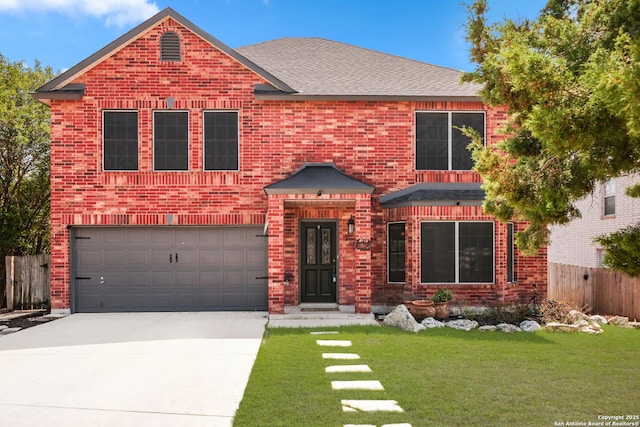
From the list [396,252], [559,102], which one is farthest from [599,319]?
[559,102]

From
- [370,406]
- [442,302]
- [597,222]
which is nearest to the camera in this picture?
[370,406]

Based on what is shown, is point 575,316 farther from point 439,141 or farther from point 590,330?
point 439,141

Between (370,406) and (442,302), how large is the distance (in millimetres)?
6313

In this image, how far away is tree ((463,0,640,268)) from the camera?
4312 millimetres

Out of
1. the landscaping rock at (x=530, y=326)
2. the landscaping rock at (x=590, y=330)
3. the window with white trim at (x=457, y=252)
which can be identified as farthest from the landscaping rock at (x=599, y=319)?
the window with white trim at (x=457, y=252)

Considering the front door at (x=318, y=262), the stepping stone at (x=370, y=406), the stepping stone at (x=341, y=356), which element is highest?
the front door at (x=318, y=262)

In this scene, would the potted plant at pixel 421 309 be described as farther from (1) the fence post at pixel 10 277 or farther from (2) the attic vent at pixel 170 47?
(1) the fence post at pixel 10 277

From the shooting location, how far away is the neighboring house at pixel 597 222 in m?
17.1

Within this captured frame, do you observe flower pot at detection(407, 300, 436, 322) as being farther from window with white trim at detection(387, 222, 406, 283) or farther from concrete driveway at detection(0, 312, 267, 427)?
concrete driveway at detection(0, 312, 267, 427)

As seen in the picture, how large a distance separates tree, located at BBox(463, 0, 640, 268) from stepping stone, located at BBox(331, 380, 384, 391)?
2.95m

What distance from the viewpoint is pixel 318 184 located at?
1180 centimetres

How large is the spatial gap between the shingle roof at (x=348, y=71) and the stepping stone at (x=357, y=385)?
8.20m

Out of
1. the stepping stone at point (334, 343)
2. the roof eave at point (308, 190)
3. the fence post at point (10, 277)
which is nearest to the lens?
the stepping stone at point (334, 343)

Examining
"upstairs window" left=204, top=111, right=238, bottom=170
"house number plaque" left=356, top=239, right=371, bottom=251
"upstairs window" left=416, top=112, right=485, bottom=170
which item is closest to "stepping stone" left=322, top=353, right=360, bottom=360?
"house number plaque" left=356, top=239, right=371, bottom=251
